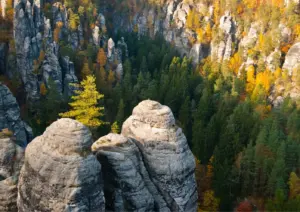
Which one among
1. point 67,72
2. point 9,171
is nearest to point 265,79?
point 67,72

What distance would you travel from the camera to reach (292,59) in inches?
3223

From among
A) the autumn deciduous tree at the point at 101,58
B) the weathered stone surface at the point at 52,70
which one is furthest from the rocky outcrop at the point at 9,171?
the autumn deciduous tree at the point at 101,58

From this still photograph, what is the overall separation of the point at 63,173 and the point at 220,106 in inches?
2125

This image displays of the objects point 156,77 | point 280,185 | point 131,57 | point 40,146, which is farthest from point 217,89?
point 40,146

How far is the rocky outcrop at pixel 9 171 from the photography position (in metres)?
21.2

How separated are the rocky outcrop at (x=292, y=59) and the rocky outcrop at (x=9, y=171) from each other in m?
72.2

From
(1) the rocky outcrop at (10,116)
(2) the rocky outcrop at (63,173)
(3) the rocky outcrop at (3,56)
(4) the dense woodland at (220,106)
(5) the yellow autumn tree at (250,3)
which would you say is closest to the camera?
(2) the rocky outcrop at (63,173)

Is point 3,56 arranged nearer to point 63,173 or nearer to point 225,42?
point 63,173

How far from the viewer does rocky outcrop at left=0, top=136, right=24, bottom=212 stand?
21156 millimetres

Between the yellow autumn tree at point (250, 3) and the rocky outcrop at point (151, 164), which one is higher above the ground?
the yellow autumn tree at point (250, 3)

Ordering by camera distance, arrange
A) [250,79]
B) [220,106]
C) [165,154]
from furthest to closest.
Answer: [250,79]
[220,106]
[165,154]

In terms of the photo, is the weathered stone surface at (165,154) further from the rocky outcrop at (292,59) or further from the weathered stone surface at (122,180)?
the rocky outcrop at (292,59)

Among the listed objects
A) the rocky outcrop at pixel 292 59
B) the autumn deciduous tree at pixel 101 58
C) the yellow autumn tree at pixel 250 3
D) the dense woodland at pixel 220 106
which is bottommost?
the dense woodland at pixel 220 106

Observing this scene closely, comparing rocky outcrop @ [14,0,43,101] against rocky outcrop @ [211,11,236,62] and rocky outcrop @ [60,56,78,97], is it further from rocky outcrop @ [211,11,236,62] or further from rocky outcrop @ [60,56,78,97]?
rocky outcrop @ [211,11,236,62]
